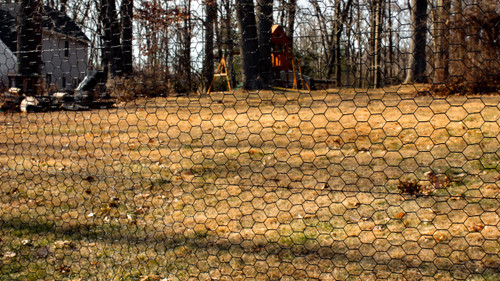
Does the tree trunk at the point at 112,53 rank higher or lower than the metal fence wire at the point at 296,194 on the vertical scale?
→ higher

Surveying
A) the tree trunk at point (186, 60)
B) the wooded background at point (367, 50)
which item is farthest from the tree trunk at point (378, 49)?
the tree trunk at point (186, 60)

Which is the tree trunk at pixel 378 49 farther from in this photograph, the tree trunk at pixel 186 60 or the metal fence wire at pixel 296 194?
the tree trunk at pixel 186 60

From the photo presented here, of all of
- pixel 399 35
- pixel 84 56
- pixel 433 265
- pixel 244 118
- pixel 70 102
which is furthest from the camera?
pixel 70 102

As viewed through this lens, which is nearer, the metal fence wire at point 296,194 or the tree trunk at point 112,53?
the metal fence wire at point 296,194

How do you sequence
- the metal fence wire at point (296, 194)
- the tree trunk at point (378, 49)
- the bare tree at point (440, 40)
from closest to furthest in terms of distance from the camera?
the tree trunk at point (378, 49), the bare tree at point (440, 40), the metal fence wire at point (296, 194)

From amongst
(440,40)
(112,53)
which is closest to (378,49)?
(440,40)

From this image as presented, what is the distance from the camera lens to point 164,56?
3.18 metres

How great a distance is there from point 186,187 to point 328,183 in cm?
135

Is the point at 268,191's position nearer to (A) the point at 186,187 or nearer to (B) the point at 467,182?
(A) the point at 186,187

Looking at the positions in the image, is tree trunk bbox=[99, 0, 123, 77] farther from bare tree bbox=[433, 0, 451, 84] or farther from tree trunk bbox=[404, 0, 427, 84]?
bare tree bbox=[433, 0, 451, 84]

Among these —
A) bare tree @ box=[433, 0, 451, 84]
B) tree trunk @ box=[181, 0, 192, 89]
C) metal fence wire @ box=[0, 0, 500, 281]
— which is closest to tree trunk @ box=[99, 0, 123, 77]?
metal fence wire @ box=[0, 0, 500, 281]

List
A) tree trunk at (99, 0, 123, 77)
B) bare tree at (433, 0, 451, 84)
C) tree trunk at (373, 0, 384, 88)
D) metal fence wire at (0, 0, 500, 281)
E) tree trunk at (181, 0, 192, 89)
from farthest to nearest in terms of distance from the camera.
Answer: tree trunk at (99, 0, 123, 77) → tree trunk at (181, 0, 192, 89) → metal fence wire at (0, 0, 500, 281) → bare tree at (433, 0, 451, 84) → tree trunk at (373, 0, 384, 88)

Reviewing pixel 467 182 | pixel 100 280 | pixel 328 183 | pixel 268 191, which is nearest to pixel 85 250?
pixel 100 280

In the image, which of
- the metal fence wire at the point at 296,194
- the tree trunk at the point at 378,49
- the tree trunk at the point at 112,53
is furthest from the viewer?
the tree trunk at the point at 112,53
